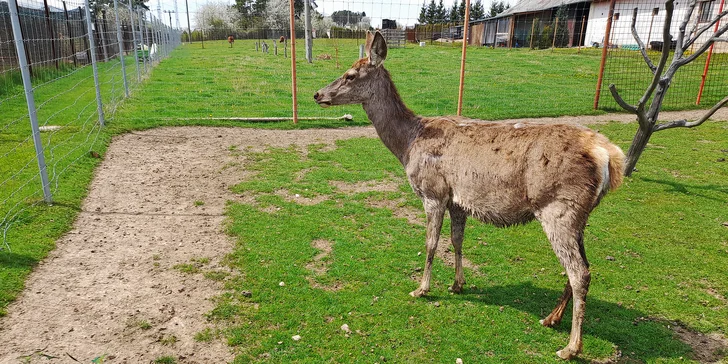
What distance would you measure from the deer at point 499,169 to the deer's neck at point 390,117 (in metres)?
0.01

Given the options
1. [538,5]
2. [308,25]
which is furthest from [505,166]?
[538,5]

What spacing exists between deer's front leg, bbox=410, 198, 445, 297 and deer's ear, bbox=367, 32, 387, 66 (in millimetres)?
1638

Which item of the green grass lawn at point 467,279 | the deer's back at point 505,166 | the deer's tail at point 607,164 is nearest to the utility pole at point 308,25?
the green grass lawn at point 467,279

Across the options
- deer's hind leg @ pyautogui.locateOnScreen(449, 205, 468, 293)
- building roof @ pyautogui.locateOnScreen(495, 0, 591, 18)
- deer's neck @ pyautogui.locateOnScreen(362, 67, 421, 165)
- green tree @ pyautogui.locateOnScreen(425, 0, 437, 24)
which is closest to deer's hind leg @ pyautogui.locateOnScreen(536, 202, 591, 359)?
deer's hind leg @ pyautogui.locateOnScreen(449, 205, 468, 293)

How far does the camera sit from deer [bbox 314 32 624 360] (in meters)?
3.67

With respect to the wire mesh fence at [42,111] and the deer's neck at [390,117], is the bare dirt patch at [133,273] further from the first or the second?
the deer's neck at [390,117]

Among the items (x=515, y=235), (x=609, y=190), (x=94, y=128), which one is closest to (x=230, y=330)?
(x=609, y=190)

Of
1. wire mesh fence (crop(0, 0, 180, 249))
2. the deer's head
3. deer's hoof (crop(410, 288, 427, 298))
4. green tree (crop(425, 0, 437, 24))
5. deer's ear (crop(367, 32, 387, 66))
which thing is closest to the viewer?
deer's hoof (crop(410, 288, 427, 298))

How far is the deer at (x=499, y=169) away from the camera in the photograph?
3.67 metres

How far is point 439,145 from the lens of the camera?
4.58m

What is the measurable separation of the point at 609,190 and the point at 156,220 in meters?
5.48

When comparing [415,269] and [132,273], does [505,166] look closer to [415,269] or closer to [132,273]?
[415,269]

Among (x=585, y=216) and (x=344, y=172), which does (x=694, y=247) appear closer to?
(x=585, y=216)

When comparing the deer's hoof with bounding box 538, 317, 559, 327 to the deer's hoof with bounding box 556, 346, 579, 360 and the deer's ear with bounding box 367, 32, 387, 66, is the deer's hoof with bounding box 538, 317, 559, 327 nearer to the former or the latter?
the deer's hoof with bounding box 556, 346, 579, 360
